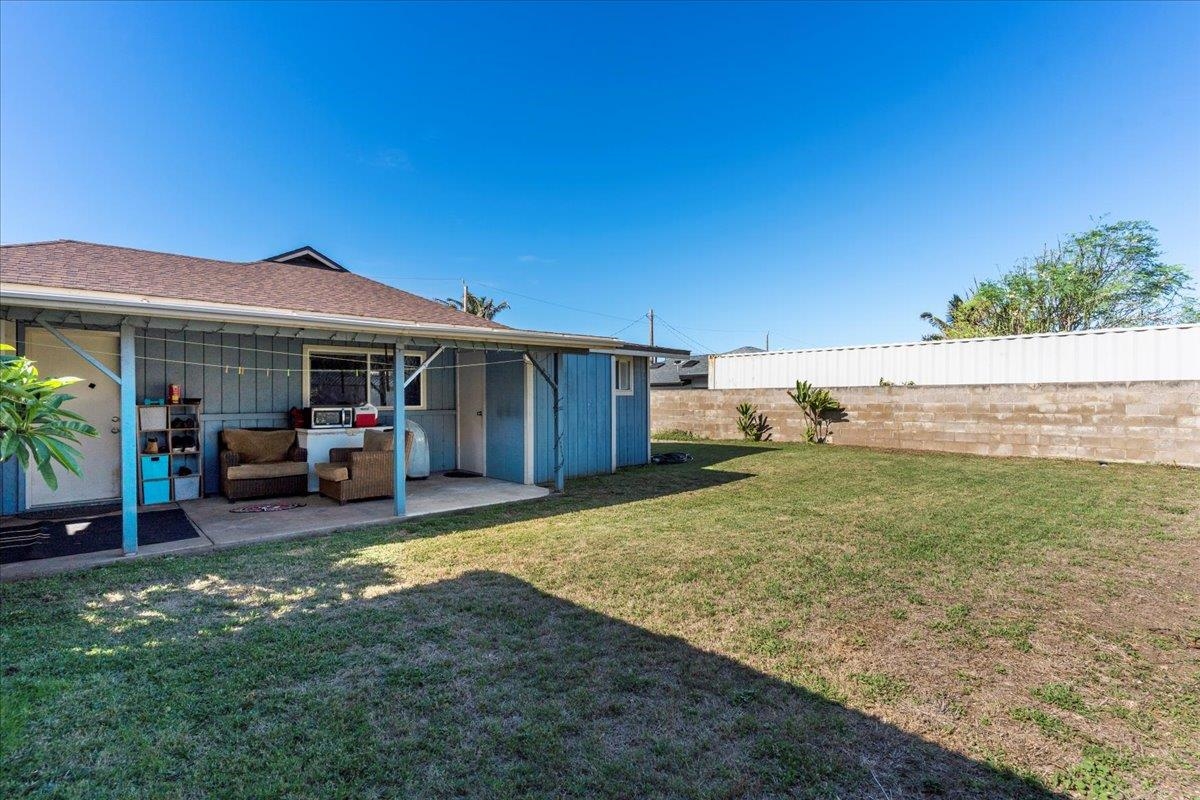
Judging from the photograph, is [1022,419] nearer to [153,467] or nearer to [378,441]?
[378,441]

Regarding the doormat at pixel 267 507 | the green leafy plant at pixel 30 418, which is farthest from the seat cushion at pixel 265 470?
the green leafy plant at pixel 30 418

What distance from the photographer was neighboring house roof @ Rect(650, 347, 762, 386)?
25.1 m

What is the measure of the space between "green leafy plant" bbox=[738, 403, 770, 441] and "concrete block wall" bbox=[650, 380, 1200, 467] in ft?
0.64

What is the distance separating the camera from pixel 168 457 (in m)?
6.68

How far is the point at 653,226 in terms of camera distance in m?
18.2

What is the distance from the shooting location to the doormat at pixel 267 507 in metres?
6.19

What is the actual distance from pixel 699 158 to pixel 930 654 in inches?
563

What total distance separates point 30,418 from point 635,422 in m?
8.59

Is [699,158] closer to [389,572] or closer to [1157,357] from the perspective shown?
[1157,357]

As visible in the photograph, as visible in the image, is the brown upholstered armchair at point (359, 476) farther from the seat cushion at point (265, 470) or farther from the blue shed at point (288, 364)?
the blue shed at point (288, 364)

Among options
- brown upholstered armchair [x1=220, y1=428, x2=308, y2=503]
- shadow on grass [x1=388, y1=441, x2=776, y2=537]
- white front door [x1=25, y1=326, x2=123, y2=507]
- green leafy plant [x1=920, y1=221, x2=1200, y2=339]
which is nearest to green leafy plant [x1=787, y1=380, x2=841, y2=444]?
shadow on grass [x1=388, y1=441, x2=776, y2=537]

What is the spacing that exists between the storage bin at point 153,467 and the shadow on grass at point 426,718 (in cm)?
408

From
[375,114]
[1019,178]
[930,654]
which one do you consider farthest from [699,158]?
[930,654]

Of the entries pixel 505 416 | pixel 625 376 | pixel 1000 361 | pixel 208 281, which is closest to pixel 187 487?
pixel 208 281
